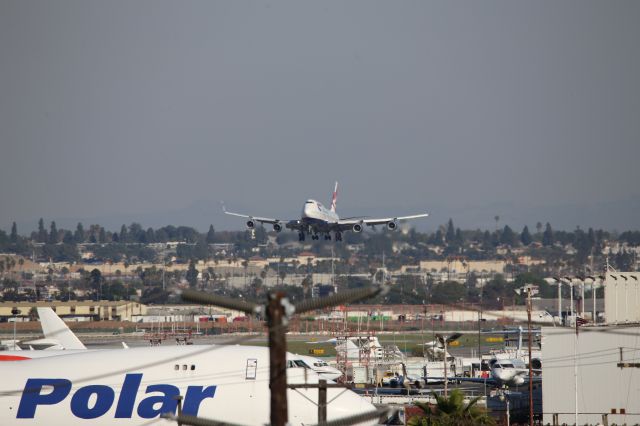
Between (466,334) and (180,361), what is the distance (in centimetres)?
13831

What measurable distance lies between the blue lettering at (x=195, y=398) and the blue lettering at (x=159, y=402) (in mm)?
371

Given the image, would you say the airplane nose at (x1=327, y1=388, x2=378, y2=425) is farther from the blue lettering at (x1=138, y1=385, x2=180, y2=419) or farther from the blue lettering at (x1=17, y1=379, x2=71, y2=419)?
the blue lettering at (x1=17, y1=379, x2=71, y2=419)

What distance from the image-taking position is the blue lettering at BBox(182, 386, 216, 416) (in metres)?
41.4

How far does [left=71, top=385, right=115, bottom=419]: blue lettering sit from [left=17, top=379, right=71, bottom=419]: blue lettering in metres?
0.54

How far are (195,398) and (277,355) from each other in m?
18.1

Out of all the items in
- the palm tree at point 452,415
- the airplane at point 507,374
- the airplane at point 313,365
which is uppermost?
the airplane at point 313,365

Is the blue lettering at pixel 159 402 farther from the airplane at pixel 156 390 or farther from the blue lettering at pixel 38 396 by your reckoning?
the blue lettering at pixel 38 396

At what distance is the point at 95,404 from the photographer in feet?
138

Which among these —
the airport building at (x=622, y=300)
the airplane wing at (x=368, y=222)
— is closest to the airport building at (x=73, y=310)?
the airplane wing at (x=368, y=222)

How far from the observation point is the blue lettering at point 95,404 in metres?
42.1

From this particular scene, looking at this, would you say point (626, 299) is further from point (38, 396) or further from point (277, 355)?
point (277, 355)

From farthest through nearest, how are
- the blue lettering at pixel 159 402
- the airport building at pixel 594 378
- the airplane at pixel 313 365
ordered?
1. the airport building at pixel 594 378
2. the airplane at pixel 313 365
3. the blue lettering at pixel 159 402

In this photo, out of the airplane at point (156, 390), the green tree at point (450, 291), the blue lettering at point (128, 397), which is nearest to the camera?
the airplane at point (156, 390)

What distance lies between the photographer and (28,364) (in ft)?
146
